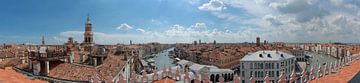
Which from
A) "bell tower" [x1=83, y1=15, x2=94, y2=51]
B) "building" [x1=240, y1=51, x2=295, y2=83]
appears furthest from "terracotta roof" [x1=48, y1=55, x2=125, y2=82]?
"building" [x1=240, y1=51, x2=295, y2=83]

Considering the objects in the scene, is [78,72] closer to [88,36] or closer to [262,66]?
[88,36]

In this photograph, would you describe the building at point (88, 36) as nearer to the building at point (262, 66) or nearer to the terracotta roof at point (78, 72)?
the building at point (262, 66)

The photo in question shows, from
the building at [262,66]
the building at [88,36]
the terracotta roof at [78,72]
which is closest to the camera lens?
the terracotta roof at [78,72]

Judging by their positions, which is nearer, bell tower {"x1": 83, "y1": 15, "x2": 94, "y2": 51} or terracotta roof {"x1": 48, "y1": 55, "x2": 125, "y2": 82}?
terracotta roof {"x1": 48, "y1": 55, "x2": 125, "y2": 82}

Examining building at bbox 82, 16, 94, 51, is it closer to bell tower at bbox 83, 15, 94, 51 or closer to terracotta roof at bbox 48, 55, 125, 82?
bell tower at bbox 83, 15, 94, 51

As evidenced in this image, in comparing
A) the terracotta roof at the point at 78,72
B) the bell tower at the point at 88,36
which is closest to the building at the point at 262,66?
the bell tower at the point at 88,36

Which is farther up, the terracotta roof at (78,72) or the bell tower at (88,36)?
the bell tower at (88,36)

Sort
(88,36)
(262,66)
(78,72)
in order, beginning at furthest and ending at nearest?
(88,36) < (262,66) < (78,72)

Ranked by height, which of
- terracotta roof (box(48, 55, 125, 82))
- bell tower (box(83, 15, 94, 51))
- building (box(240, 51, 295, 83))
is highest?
bell tower (box(83, 15, 94, 51))

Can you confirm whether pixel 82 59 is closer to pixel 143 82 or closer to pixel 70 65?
pixel 70 65

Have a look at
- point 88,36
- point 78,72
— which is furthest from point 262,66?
point 78,72

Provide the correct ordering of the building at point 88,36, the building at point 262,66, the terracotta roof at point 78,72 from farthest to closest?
the building at point 88,36
the building at point 262,66
the terracotta roof at point 78,72

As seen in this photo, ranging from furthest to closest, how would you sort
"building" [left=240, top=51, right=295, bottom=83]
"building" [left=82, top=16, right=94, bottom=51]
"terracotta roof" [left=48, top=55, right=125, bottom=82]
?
"building" [left=82, top=16, right=94, bottom=51] → "building" [left=240, top=51, right=295, bottom=83] → "terracotta roof" [left=48, top=55, right=125, bottom=82]

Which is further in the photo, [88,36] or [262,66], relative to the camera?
[88,36]
